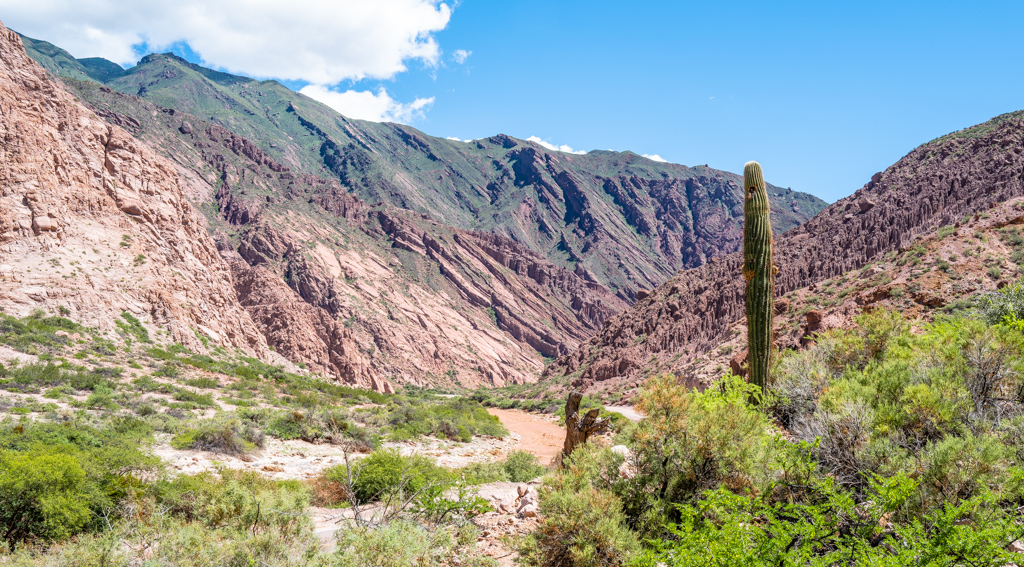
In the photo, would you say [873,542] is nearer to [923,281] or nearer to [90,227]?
[923,281]

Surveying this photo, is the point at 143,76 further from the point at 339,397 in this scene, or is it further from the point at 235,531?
the point at 235,531

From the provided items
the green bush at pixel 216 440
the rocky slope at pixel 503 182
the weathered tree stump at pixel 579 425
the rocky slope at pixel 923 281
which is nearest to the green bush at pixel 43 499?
the green bush at pixel 216 440

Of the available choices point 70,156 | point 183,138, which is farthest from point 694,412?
point 183,138

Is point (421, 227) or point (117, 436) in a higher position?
point (421, 227)

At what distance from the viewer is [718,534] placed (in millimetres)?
4398

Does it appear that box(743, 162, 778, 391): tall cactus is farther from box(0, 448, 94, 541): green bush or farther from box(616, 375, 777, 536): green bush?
box(0, 448, 94, 541): green bush

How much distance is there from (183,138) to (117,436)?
77.8m

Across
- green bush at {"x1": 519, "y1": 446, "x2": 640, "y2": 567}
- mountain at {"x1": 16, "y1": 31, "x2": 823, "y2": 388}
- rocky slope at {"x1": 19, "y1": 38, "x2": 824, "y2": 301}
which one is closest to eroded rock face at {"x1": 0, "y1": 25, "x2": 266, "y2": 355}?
mountain at {"x1": 16, "y1": 31, "x2": 823, "y2": 388}

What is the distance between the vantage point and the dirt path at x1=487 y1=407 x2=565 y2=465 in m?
21.9

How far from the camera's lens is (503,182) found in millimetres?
173875

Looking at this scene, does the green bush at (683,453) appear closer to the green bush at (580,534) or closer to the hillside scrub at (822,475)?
the hillside scrub at (822,475)

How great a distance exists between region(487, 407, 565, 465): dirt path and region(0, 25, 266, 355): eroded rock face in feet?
75.3

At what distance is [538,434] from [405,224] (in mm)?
69301

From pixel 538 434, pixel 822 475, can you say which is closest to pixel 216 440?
pixel 822 475
